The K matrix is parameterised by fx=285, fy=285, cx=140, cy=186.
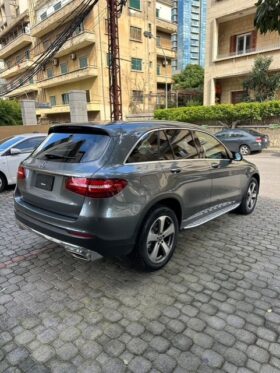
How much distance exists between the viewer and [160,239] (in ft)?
10.7

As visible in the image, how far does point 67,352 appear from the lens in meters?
2.18

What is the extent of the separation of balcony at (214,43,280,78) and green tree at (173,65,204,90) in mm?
18548

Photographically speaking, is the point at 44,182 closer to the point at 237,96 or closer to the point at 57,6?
the point at 237,96

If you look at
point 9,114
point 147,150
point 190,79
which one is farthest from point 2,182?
point 190,79

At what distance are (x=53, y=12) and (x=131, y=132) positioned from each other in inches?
1466

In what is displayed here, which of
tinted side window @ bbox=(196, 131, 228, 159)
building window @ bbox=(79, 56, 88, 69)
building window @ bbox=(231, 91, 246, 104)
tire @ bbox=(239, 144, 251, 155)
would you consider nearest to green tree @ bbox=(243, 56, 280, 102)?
building window @ bbox=(231, 91, 246, 104)

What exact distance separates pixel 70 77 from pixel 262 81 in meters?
21.0

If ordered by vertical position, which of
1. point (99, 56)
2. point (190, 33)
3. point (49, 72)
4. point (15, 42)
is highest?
point (190, 33)

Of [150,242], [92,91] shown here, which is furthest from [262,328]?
[92,91]

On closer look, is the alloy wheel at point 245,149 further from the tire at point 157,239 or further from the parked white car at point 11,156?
the tire at point 157,239

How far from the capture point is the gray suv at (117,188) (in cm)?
267

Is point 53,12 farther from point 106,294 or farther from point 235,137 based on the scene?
point 106,294

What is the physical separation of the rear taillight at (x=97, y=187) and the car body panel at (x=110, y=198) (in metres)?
0.04

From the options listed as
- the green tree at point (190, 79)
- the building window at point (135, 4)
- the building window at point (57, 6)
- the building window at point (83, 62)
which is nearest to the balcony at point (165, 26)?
the building window at point (135, 4)
